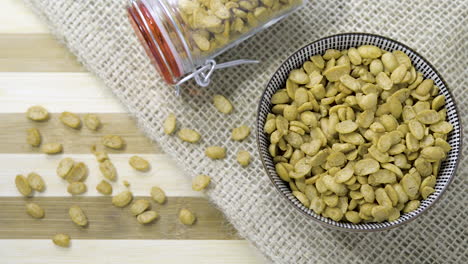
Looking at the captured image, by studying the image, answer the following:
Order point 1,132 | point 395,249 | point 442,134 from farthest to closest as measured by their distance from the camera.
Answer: point 1,132, point 395,249, point 442,134

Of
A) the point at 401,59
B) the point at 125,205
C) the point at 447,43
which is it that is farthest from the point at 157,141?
the point at 447,43

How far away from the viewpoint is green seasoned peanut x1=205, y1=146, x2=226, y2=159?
0.88 meters

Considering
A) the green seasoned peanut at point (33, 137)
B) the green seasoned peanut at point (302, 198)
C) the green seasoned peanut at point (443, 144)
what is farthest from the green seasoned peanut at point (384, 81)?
the green seasoned peanut at point (33, 137)

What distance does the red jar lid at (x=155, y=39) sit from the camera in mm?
803

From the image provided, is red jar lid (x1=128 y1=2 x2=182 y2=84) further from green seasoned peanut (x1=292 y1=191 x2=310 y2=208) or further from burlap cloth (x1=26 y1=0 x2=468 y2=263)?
green seasoned peanut (x1=292 y1=191 x2=310 y2=208)

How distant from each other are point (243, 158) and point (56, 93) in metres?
0.40

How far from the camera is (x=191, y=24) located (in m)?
0.79

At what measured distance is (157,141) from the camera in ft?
3.02

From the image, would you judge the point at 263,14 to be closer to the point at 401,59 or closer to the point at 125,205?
the point at 401,59

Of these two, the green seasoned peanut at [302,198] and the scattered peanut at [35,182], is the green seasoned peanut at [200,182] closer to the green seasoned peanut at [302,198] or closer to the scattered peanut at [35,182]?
the green seasoned peanut at [302,198]

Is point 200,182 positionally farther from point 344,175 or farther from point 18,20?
point 18,20

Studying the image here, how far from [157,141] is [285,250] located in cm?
31

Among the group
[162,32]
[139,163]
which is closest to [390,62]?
[162,32]

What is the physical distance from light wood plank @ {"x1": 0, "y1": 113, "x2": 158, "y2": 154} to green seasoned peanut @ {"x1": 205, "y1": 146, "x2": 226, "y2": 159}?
11cm
